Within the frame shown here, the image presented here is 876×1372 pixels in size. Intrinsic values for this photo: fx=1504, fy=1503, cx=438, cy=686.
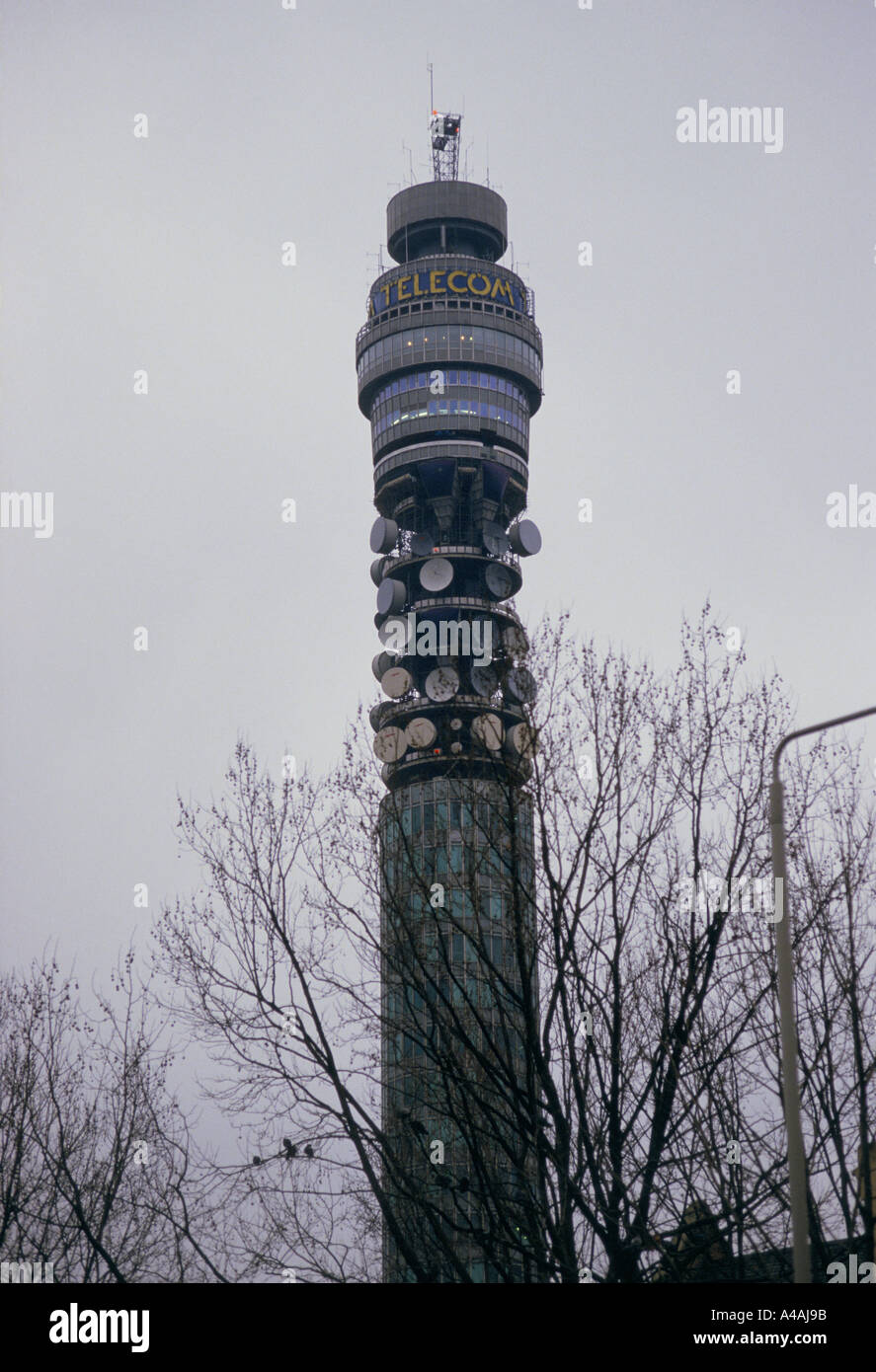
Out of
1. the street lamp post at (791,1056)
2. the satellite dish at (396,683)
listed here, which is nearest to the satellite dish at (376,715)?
the satellite dish at (396,683)

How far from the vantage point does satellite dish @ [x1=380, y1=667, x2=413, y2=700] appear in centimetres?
10638

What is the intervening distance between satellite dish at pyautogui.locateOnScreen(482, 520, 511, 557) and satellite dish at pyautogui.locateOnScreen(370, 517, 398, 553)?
21.6ft

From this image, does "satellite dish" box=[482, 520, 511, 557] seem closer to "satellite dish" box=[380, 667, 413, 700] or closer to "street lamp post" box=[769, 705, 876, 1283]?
"satellite dish" box=[380, 667, 413, 700]

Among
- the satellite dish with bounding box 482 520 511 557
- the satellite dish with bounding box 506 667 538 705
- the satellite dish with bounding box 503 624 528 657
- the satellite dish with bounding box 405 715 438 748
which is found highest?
the satellite dish with bounding box 482 520 511 557

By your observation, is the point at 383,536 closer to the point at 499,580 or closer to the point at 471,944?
the point at 499,580

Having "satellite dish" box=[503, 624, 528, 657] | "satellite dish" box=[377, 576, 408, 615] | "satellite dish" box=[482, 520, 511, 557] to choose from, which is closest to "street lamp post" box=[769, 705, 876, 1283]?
"satellite dish" box=[503, 624, 528, 657]

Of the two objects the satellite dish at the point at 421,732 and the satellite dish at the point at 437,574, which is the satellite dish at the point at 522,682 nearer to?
the satellite dish at the point at 421,732

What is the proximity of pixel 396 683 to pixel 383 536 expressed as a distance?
36.1 ft

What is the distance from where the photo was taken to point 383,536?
109 meters

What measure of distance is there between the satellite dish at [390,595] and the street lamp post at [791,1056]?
89699mm

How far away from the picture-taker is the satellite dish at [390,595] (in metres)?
107

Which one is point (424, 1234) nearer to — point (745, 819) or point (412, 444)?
point (745, 819)

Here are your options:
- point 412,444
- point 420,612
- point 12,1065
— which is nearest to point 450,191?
point 412,444
